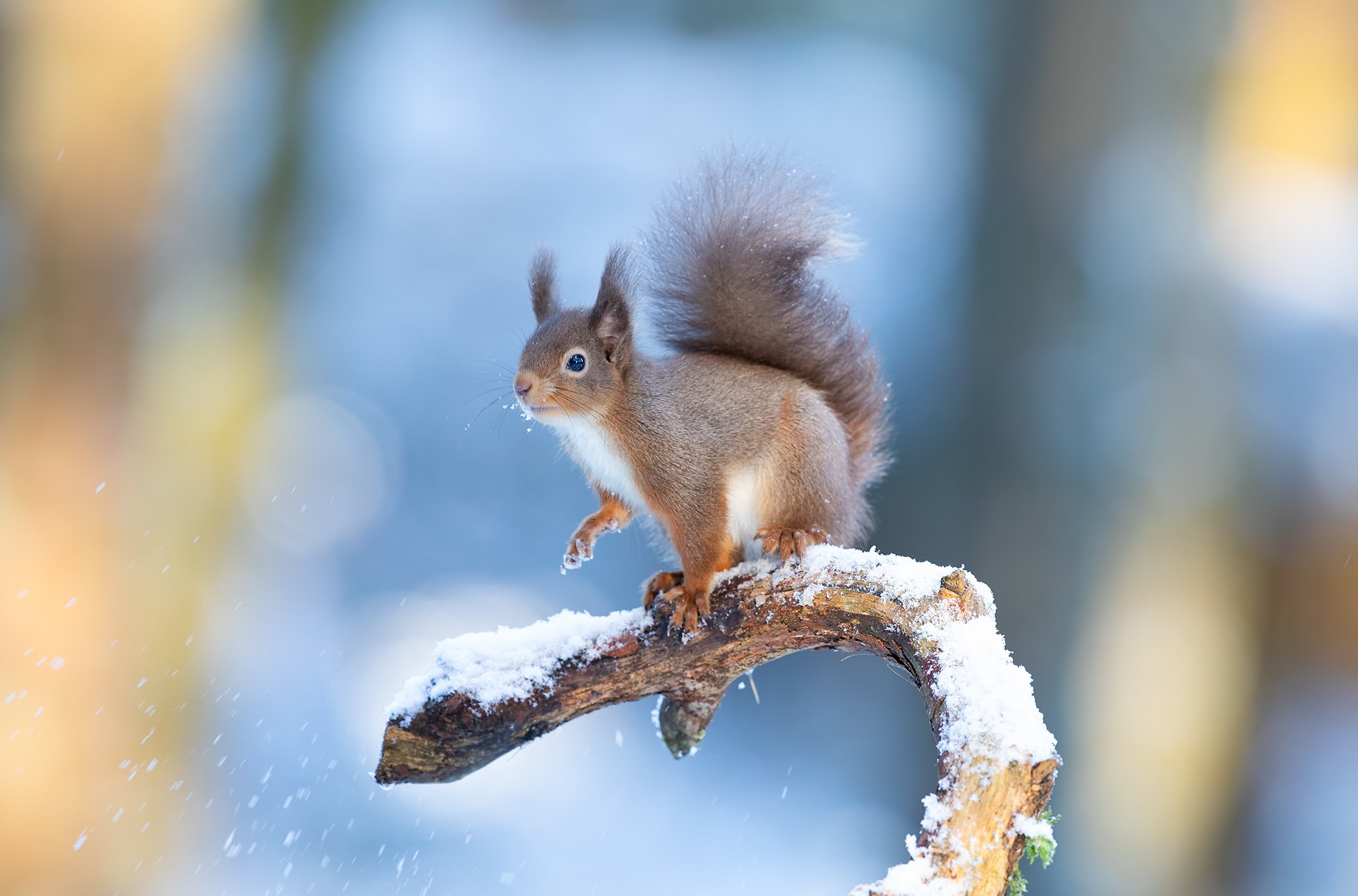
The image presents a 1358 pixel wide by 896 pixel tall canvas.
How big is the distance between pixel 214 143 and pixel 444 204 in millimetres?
638

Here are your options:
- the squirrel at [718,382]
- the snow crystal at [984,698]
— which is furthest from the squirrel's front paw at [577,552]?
the snow crystal at [984,698]

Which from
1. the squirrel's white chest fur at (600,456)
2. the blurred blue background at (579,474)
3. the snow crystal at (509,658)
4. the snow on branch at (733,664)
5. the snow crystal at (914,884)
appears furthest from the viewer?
the blurred blue background at (579,474)

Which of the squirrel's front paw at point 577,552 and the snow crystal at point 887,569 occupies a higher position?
the squirrel's front paw at point 577,552

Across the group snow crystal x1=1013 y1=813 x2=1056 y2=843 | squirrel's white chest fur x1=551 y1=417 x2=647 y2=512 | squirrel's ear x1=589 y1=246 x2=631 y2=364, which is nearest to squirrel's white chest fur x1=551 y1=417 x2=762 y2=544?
squirrel's white chest fur x1=551 y1=417 x2=647 y2=512

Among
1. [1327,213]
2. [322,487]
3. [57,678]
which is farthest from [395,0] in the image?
[1327,213]

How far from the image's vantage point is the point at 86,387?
2.35m

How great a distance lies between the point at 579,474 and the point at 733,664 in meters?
1.71

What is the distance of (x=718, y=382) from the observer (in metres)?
1.35

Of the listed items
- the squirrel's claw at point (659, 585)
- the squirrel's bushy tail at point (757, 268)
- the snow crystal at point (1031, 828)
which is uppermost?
the squirrel's bushy tail at point (757, 268)

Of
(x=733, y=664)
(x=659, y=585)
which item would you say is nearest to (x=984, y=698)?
(x=733, y=664)

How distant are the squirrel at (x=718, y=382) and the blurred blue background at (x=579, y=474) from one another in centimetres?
80

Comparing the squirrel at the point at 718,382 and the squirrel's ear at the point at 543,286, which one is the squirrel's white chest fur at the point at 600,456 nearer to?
the squirrel at the point at 718,382

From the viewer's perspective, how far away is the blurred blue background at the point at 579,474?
2.37 m

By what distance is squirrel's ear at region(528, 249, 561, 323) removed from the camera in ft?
4.58
